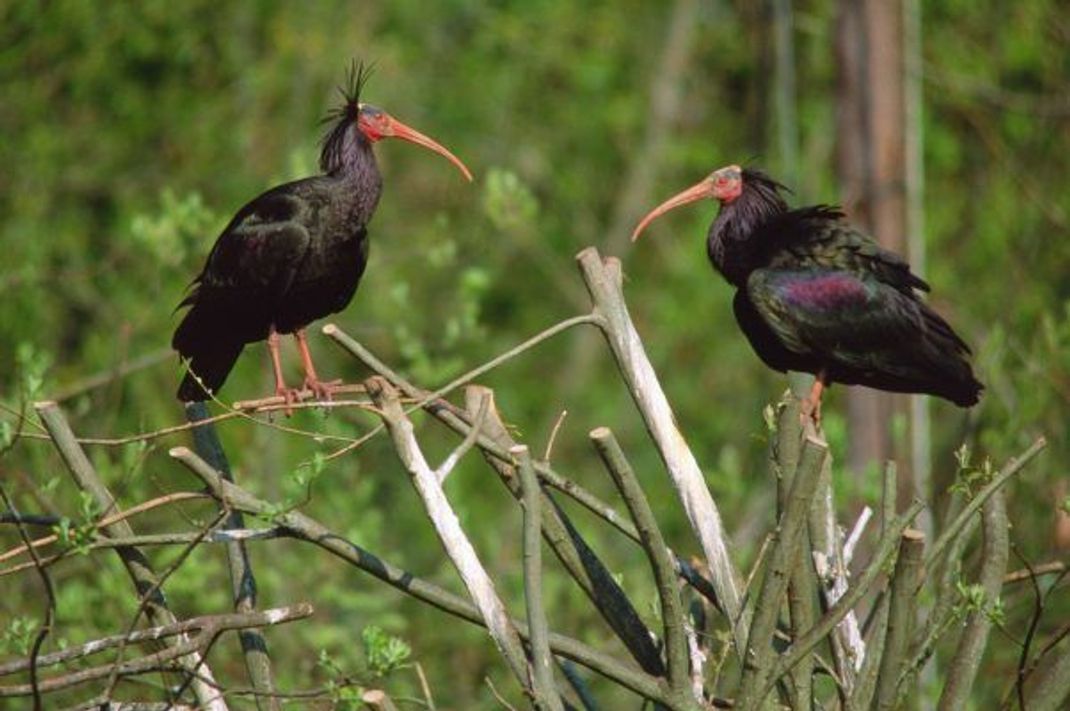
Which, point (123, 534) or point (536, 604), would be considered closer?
point (536, 604)

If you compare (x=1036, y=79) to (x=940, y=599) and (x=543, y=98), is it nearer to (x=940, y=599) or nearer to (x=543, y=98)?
(x=543, y=98)

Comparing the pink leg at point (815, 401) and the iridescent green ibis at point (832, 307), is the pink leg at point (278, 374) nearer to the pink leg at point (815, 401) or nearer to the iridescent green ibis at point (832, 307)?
the iridescent green ibis at point (832, 307)

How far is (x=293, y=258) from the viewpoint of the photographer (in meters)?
7.77

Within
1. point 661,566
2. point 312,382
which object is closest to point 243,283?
point 312,382

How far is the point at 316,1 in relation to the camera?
17.5 meters

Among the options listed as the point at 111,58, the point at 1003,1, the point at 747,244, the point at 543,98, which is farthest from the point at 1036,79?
the point at 747,244

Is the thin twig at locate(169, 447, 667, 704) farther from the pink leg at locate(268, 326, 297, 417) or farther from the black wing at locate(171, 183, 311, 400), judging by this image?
the black wing at locate(171, 183, 311, 400)

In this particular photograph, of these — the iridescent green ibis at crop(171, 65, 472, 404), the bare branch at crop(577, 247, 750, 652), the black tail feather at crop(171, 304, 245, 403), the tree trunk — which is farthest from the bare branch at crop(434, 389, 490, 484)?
the tree trunk

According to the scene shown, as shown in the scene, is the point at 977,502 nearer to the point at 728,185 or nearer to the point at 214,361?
the point at 728,185

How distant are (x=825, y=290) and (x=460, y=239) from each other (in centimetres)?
785

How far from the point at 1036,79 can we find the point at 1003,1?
3.23 feet

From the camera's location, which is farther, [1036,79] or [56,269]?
[1036,79]

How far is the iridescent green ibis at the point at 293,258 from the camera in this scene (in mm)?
7773

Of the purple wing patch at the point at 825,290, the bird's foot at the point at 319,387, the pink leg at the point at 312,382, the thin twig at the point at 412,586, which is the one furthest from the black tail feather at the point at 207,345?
the thin twig at the point at 412,586
